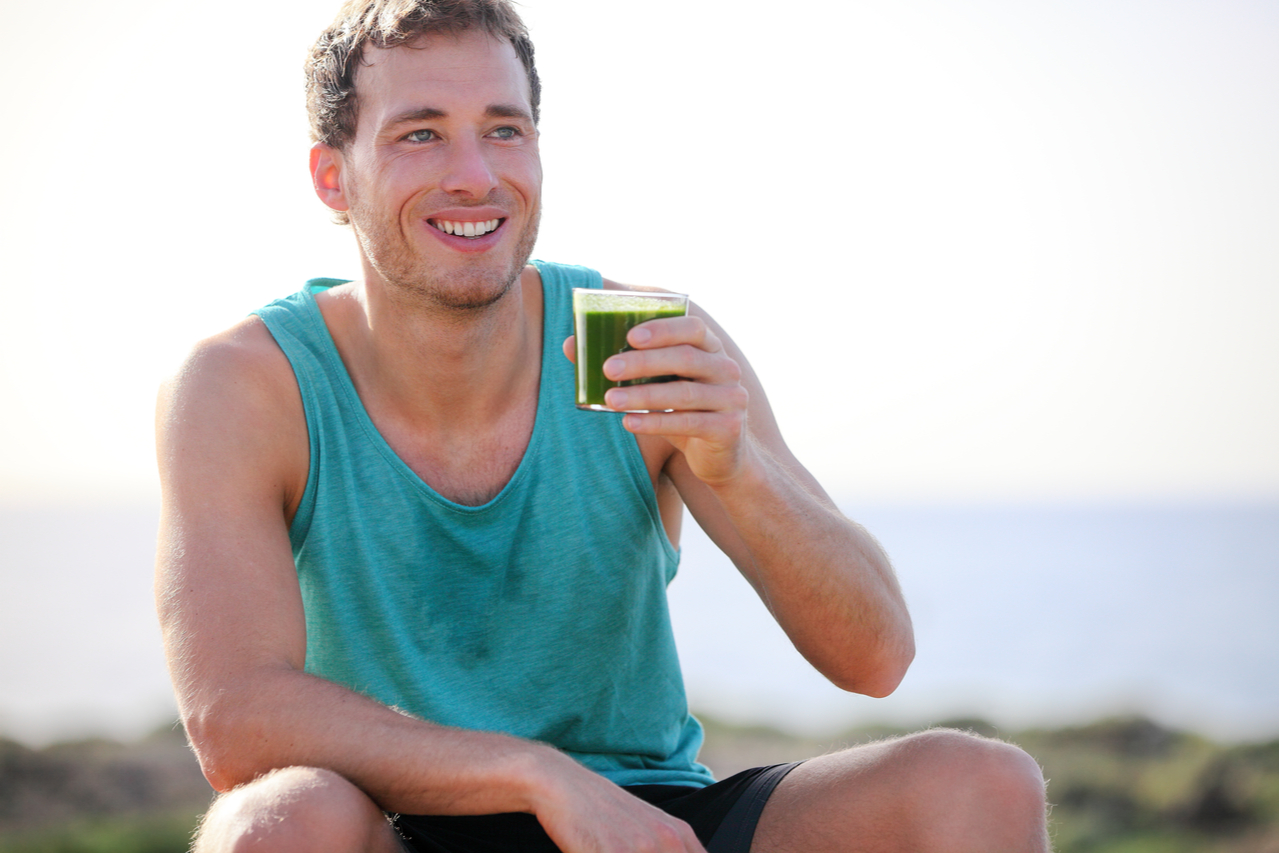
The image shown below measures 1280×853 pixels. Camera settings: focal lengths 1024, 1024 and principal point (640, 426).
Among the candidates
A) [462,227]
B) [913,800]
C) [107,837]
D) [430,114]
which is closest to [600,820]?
[913,800]

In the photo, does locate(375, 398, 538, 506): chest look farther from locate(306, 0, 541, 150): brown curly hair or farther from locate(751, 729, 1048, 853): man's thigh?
locate(751, 729, 1048, 853): man's thigh

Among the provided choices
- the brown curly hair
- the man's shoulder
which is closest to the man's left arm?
the man's shoulder

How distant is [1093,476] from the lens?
74.8 metres

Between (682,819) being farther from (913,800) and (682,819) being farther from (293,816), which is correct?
(293,816)

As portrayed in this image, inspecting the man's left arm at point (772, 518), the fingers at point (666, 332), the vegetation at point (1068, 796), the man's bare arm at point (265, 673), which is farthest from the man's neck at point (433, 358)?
the vegetation at point (1068, 796)

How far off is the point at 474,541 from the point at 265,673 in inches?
28.6

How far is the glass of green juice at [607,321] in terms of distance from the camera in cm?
211

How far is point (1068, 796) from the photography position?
10.3m

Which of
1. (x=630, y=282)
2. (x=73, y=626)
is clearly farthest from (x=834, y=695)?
(x=630, y=282)

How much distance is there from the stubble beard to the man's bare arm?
477mm

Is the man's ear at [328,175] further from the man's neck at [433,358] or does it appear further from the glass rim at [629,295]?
the glass rim at [629,295]

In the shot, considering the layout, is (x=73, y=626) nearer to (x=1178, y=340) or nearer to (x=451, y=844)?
(x=451, y=844)

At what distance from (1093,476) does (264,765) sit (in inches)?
3158

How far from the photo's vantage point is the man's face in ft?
9.29
